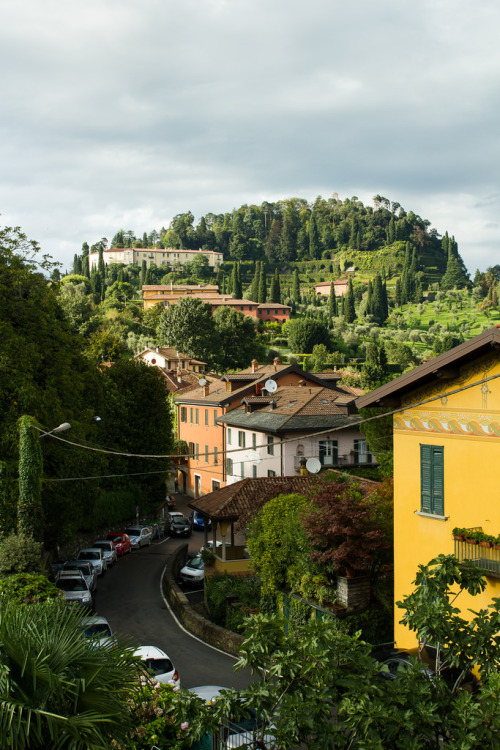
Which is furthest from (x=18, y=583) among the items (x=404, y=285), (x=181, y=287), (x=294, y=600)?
(x=404, y=285)

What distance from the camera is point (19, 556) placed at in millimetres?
22141

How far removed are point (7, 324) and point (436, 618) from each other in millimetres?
25321

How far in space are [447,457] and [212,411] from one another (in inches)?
1495

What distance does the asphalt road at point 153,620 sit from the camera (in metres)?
19.2

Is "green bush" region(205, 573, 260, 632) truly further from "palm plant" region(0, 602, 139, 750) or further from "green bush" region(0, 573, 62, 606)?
"palm plant" region(0, 602, 139, 750)

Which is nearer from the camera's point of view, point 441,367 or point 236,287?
point 441,367

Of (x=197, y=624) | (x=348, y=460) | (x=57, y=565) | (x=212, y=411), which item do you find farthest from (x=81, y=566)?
(x=212, y=411)

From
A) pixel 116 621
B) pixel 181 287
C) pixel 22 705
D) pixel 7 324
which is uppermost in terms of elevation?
pixel 181 287

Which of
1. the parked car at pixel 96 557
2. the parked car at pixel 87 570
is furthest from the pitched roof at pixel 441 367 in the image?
the parked car at pixel 96 557

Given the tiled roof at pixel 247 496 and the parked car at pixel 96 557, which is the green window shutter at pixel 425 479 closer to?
the tiled roof at pixel 247 496

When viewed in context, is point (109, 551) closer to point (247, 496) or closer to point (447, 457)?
point (247, 496)

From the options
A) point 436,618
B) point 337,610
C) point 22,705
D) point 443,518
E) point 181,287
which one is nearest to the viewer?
point 22,705

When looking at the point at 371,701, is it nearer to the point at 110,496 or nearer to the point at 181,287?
the point at 110,496

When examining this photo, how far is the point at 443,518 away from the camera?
48.8ft
